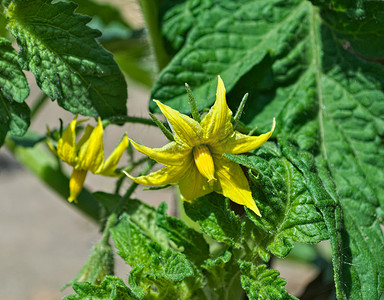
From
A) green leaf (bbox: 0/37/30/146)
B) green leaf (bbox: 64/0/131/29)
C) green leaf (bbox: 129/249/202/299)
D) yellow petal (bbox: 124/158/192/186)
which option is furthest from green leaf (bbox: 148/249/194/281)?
green leaf (bbox: 64/0/131/29)

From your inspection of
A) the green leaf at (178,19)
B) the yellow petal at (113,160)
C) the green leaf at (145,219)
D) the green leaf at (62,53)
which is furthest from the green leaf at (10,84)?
the green leaf at (178,19)

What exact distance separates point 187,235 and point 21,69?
41cm

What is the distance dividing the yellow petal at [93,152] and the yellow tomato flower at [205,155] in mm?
160

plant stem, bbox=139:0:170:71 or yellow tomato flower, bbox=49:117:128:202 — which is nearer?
yellow tomato flower, bbox=49:117:128:202

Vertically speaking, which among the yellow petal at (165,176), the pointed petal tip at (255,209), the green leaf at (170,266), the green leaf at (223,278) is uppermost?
the yellow petal at (165,176)

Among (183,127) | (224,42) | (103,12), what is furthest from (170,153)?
(103,12)

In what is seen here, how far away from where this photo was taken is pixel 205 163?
780 millimetres

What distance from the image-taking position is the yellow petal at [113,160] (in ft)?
2.98

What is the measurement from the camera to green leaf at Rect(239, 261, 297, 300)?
0.76 metres

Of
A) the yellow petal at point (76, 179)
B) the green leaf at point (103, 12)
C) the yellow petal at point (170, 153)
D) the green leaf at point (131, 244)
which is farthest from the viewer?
the green leaf at point (103, 12)

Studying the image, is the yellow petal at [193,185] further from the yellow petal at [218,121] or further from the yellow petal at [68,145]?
the yellow petal at [68,145]

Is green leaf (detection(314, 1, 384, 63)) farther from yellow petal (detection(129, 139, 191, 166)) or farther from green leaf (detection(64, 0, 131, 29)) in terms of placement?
green leaf (detection(64, 0, 131, 29))

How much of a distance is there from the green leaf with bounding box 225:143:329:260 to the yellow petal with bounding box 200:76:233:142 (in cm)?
4

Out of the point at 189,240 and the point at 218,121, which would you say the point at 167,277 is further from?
the point at 218,121
